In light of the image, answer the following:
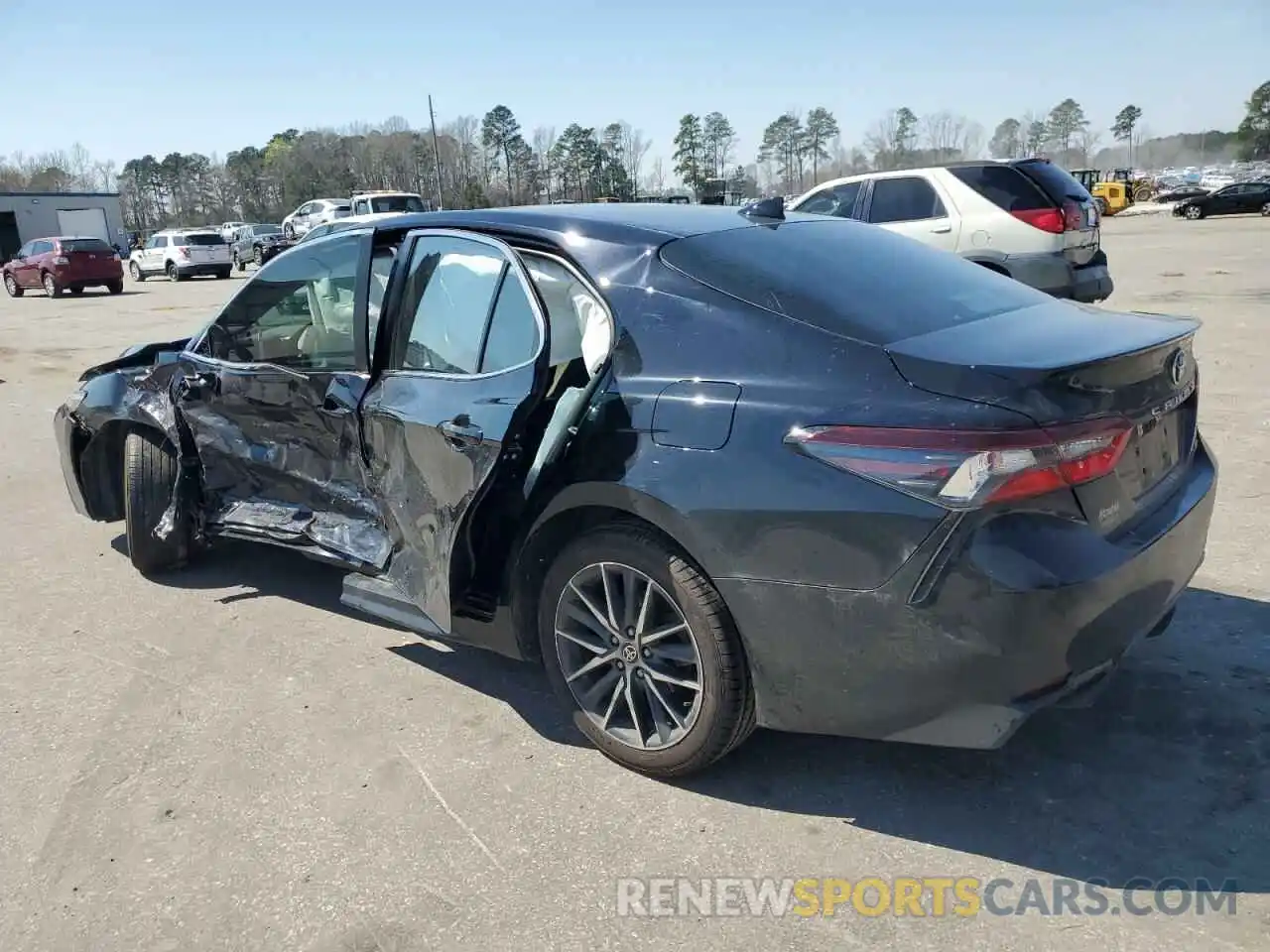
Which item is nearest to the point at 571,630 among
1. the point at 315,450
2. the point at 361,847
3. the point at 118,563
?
the point at 361,847

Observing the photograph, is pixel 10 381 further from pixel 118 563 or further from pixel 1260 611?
pixel 1260 611

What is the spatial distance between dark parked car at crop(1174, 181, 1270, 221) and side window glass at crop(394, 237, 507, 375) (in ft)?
144

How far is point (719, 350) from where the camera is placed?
2.86 m

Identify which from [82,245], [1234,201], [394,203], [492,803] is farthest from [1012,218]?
[1234,201]

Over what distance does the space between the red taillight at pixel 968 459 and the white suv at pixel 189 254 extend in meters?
33.4

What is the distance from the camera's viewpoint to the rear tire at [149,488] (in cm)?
496

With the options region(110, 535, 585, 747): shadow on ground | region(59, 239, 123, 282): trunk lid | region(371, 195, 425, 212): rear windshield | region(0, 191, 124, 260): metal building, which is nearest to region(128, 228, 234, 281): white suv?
region(59, 239, 123, 282): trunk lid

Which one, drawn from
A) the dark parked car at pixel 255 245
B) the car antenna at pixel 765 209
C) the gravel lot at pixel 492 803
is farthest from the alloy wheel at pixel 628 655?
the dark parked car at pixel 255 245

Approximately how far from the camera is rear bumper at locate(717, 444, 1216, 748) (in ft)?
7.89

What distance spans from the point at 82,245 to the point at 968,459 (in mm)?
30265

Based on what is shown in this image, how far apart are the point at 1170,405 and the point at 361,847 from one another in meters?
2.68

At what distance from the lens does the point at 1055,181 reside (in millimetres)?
9883

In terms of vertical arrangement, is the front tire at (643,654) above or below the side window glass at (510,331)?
below

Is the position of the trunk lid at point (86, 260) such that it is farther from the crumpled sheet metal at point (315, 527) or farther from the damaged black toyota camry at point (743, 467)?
the damaged black toyota camry at point (743, 467)
